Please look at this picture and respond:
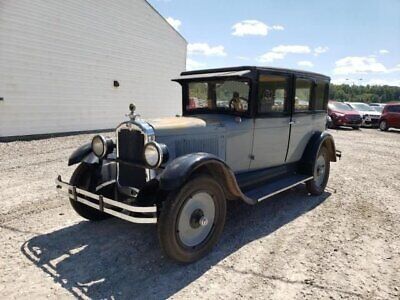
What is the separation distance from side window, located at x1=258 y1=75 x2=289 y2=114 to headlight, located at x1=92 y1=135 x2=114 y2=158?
6.86 feet

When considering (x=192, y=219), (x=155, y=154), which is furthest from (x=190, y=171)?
(x=192, y=219)

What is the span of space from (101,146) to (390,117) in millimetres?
19200

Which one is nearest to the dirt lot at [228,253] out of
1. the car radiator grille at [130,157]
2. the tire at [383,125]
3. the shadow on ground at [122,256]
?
the shadow on ground at [122,256]

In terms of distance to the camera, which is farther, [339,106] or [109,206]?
[339,106]

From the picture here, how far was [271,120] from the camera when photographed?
4738mm

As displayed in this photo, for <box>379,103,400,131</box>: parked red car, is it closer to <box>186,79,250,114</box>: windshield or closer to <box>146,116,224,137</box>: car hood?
<box>186,79,250,114</box>: windshield

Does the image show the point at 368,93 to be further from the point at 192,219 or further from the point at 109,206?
the point at 109,206

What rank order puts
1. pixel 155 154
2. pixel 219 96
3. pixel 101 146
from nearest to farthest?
pixel 155 154
pixel 101 146
pixel 219 96

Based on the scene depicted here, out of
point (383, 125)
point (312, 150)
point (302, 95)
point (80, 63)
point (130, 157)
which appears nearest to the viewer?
point (130, 157)

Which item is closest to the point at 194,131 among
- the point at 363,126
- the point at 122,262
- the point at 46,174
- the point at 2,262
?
the point at 122,262

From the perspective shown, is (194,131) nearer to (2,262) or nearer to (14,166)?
(2,262)

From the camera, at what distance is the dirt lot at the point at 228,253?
2.93 m

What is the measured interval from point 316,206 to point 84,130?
11.0 m

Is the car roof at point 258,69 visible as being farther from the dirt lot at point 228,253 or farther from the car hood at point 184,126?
the dirt lot at point 228,253
